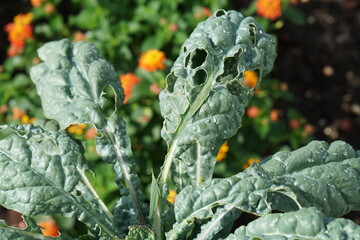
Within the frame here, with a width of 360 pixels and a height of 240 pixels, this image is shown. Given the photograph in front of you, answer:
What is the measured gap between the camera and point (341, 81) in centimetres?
402

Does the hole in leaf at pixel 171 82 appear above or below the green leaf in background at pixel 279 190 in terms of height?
above

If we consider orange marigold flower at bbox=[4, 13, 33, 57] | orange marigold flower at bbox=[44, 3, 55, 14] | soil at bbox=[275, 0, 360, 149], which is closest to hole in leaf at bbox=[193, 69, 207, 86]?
orange marigold flower at bbox=[4, 13, 33, 57]

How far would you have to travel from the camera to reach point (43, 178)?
1485mm

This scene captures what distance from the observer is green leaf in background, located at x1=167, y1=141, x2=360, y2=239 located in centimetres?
139

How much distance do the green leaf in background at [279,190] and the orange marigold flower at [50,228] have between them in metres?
1.02

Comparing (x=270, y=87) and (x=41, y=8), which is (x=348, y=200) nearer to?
(x=270, y=87)

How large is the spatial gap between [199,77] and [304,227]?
1.96 ft

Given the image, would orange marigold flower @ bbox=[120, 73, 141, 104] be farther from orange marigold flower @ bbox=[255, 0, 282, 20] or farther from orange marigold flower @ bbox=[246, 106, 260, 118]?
orange marigold flower @ bbox=[255, 0, 282, 20]

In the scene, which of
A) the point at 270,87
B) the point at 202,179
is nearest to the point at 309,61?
the point at 270,87

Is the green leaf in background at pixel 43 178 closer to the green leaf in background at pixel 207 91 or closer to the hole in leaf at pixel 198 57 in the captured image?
the green leaf in background at pixel 207 91

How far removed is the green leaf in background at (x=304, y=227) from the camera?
1222mm

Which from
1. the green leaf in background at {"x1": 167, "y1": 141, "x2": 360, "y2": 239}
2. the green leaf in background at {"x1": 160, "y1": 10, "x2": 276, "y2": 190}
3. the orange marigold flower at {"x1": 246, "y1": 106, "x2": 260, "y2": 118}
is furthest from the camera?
the orange marigold flower at {"x1": 246, "y1": 106, "x2": 260, "y2": 118}

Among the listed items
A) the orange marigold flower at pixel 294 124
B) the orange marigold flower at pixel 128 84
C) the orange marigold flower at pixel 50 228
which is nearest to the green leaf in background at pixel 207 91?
the orange marigold flower at pixel 50 228

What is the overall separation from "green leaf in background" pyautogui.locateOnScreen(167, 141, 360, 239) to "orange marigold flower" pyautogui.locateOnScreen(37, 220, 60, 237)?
102 cm
